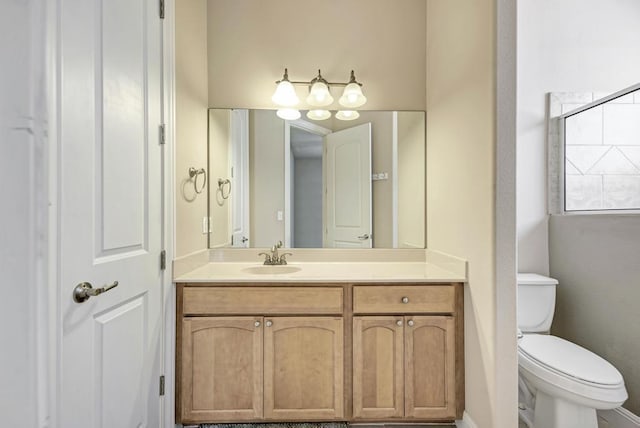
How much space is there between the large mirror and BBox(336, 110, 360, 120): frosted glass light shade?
0.03 m

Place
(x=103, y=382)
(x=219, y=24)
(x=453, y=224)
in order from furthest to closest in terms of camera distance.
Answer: (x=219, y=24)
(x=453, y=224)
(x=103, y=382)

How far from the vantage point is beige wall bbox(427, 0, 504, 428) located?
142cm

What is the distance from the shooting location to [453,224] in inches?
70.6

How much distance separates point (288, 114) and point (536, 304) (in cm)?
207

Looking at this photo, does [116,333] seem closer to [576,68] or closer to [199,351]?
[199,351]

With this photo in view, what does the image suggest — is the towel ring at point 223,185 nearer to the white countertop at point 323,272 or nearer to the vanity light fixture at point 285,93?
the white countertop at point 323,272

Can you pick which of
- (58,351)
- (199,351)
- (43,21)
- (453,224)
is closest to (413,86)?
(453,224)

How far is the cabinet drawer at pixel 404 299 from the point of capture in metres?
1.67

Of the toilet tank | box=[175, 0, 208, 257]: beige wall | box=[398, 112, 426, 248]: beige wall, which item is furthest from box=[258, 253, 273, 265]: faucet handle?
the toilet tank

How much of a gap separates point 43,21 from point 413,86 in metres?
1.99

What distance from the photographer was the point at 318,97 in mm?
2123

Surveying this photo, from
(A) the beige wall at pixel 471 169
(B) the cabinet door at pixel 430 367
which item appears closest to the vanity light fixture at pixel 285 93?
(A) the beige wall at pixel 471 169

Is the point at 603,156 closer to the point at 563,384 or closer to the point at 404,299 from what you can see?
the point at 563,384

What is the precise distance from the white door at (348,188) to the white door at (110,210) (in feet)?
3.67
